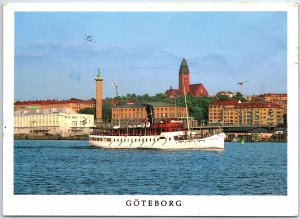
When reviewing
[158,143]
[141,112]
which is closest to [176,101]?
[141,112]

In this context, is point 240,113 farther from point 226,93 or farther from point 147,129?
point 147,129

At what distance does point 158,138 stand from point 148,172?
2272 millimetres

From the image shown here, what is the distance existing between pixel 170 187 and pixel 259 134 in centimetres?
174

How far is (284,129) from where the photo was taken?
27.4 ft

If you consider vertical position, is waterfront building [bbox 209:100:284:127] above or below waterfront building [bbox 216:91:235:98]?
below

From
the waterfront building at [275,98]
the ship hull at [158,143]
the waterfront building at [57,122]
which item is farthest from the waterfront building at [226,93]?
the waterfront building at [57,122]

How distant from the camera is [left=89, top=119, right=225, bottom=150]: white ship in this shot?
33.6 feet

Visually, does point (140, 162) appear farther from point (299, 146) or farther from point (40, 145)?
point (299, 146)

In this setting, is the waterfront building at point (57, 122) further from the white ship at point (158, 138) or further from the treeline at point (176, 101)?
the white ship at point (158, 138)

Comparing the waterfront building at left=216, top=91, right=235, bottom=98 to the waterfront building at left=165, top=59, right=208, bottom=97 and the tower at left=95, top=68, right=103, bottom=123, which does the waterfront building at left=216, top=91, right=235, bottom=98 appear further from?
the tower at left=95, top=68, right=103, bottom=123

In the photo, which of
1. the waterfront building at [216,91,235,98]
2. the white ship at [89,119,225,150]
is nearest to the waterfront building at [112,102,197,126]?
the white ship at [89,119,225,150]

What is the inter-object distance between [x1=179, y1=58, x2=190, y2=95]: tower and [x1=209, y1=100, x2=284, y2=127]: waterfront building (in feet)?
1.87

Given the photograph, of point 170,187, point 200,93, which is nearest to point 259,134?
point 200,93

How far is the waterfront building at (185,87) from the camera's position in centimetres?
860
